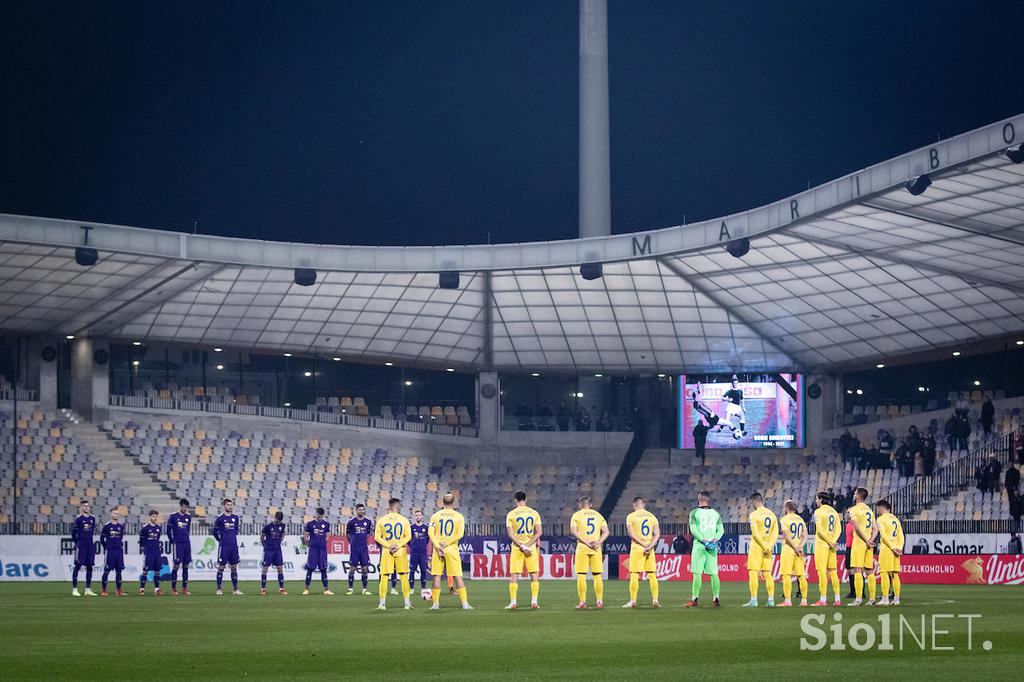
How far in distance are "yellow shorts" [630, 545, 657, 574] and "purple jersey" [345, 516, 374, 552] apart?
33.2 ft

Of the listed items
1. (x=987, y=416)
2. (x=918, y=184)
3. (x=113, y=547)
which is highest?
(x=918, y=184)

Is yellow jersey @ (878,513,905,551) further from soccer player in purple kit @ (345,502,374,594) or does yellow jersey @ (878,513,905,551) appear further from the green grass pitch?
soccer player in purple kit @ (345,502,374,594)

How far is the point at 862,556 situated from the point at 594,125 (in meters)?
42.0

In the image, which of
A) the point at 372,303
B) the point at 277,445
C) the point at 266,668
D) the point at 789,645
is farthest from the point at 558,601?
the point at 277,445

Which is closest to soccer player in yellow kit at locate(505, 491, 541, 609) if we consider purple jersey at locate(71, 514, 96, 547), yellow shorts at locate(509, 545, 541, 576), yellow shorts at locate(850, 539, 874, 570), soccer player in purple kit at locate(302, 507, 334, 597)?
yellow shorts at locate(509, 545, 541, 576)

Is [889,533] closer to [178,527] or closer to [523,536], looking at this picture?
[523,536]

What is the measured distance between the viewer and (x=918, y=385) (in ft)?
196

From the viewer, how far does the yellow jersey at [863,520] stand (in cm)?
2583

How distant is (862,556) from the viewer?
26.3m

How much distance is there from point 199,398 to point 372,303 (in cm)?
959

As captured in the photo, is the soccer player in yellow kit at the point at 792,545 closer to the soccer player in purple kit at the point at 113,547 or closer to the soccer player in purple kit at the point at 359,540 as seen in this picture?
the soccer player in purple kit at the point at 359,540

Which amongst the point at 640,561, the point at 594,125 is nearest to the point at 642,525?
the point at 640,561

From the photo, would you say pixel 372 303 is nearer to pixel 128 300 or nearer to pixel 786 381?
pixel 128 300

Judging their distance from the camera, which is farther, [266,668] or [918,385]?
[918,385]
